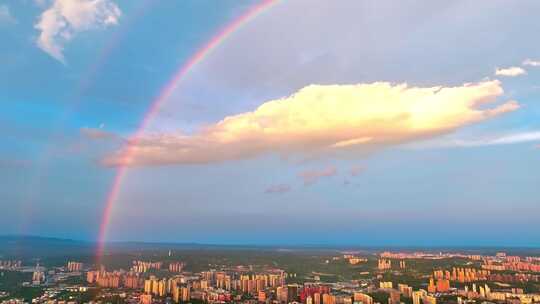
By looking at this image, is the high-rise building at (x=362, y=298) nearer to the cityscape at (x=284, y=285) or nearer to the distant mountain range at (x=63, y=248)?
the cityscape at (x=284, y=285)

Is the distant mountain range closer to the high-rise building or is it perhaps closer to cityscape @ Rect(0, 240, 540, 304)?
cityscape @ Rect(0, 240, 540, 304)

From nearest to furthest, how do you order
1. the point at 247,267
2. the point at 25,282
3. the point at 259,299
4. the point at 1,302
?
1. the point at 1,302
2. the point at 259,299
3. the point at 25,282
4. the point at 247,267

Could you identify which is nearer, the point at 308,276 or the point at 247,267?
the point at 308,276

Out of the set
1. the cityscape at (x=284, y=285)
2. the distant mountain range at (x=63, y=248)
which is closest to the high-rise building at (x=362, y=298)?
the cityscape at (x=284, y=285)

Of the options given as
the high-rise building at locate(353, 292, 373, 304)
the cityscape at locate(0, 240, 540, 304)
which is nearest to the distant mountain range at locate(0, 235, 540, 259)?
the cityscape at locate(0, 240, 540, 304)

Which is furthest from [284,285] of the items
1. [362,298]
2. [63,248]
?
[63,248]

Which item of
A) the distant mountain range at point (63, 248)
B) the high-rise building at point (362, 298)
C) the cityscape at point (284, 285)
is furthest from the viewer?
the distant mountain range at point (63, 248)

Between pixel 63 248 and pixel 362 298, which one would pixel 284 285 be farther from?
pixel 63 248

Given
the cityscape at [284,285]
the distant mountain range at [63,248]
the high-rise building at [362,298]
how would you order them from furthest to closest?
1. the distant mountain range at [63,248]
2. the cityscape at [284,285]
3. the high-rise building at [362,298]

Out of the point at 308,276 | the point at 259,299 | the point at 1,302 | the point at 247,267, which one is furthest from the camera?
the point at 247,267

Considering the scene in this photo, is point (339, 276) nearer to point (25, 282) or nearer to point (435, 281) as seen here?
point (435, 281)

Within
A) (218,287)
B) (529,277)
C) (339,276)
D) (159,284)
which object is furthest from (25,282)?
(529,277)
